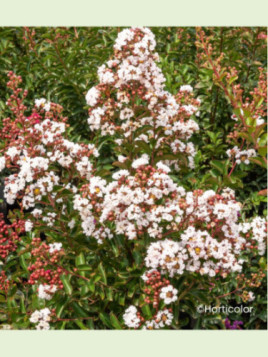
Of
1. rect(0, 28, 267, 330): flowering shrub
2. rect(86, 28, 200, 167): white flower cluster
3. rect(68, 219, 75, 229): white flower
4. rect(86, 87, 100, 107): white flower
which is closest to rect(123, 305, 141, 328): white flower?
rect(0, 28, 267, 330): flowering shrub

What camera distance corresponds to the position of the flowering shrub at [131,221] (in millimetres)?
1937

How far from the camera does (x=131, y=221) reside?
6.74 ft

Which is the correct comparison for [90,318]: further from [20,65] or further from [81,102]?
[20,65]

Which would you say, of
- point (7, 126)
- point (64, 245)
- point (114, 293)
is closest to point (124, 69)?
point (7, 126)

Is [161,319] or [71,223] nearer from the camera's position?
[161,319]

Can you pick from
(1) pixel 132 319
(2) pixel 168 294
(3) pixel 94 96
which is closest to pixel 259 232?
(2) pixel 168 294

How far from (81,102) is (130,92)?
1.10 meters

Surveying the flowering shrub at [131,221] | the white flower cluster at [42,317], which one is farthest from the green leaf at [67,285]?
the white flower cluster at [42,317]

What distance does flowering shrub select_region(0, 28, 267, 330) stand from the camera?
6.35ft

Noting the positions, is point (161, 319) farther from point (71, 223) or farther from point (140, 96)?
point (140, 96)

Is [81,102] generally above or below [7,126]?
above

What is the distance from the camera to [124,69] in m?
2.29

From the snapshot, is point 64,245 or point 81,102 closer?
point 64,245

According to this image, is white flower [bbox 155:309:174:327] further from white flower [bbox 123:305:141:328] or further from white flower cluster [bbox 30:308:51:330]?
white flower cluster [bbox 30:308:51:330]
